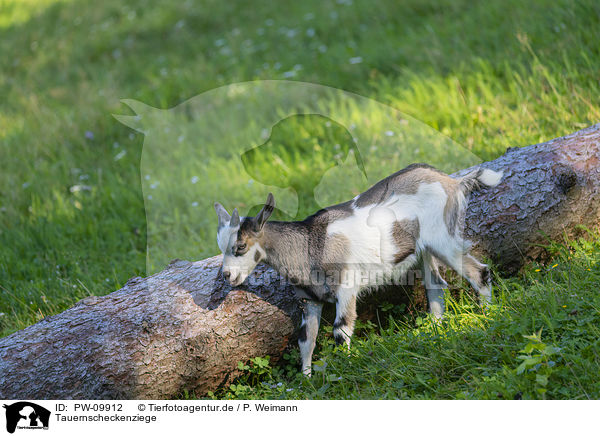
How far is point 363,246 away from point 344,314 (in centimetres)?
47

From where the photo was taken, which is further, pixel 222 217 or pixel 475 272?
pixel 475 272

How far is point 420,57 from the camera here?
8445 millimetres

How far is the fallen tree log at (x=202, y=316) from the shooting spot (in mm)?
3785

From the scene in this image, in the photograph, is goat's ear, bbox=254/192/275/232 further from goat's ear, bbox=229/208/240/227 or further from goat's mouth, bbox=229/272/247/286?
goat's mouth, bbox=229/272/247/286

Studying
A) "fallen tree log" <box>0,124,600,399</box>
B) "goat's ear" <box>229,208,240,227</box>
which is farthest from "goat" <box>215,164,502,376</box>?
"fallen tree log" <box>0,124,600,399</box>

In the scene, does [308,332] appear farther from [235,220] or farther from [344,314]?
[235,220]

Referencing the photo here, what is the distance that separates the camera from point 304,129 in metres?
7.19

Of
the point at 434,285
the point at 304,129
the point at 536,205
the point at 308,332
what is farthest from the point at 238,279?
the point at 304,129

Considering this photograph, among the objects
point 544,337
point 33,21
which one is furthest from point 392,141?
point 33,21

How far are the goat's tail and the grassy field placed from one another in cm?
71

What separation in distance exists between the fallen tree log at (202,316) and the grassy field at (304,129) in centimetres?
24

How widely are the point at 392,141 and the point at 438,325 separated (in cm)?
262
